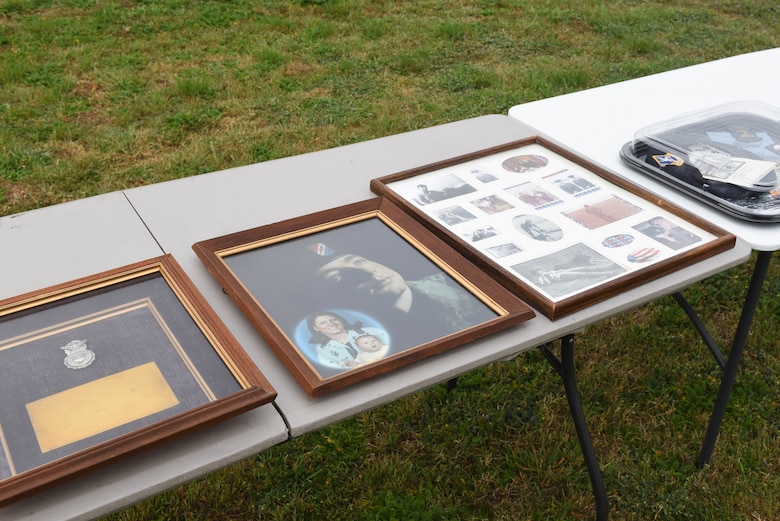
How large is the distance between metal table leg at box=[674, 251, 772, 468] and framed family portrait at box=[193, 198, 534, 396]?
2.74ft

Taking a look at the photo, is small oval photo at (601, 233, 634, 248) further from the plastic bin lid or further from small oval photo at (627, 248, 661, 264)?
the plastic bin lid

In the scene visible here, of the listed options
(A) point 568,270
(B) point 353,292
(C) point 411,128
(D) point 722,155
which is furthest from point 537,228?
(C) point 411,128

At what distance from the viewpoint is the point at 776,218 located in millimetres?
1503

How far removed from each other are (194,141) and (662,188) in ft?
8.95

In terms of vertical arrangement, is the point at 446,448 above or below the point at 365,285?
below

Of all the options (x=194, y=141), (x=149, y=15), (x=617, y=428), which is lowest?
(x=617, y=428)

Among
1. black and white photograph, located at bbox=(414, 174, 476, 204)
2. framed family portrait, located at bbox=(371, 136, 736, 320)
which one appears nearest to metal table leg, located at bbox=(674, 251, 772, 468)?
framed family portrait, located at bbox=(371, 136, 736, 320)

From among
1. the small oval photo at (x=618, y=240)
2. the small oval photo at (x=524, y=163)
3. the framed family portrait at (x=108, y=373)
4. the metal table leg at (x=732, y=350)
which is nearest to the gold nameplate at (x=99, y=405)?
the framed family portrait at (x=108, y=373)

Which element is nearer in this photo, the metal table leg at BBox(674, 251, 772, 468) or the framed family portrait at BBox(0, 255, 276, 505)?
the framed family portrait at BBox(0, 255, 276, 505)

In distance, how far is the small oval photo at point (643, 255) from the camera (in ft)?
4.52

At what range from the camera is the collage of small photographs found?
1.36m

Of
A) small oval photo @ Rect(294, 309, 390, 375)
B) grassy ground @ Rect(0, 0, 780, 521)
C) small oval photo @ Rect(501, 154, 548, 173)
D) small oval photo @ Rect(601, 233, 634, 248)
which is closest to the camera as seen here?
small oval photo @ Rect(294, 309, 390, 375)

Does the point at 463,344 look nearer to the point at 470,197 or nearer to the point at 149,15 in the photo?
the point at 470,197

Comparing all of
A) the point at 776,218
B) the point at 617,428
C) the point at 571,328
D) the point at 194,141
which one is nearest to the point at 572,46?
the point at 194,141
